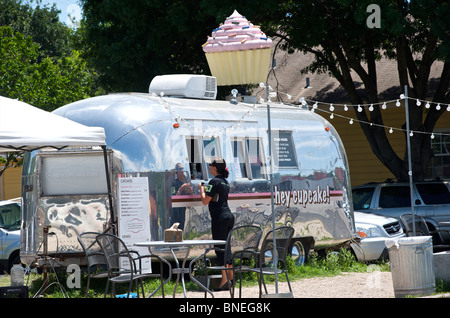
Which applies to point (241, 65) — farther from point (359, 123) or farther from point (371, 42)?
point (359, 123)

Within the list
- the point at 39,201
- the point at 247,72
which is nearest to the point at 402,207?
the point at 247,72

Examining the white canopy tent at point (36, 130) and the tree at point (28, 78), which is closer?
the white canopy tent at point (36, 130)

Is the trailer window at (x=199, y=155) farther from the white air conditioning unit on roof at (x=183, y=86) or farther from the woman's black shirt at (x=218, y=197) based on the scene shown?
the white air conditioning unit on roof at (x=183, y=86)

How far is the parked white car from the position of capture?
45.4 feet

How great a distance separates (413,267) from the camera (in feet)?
30.7

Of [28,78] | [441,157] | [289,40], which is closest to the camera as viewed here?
[289,40]

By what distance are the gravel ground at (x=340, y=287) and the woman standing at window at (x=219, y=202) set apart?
55 cm

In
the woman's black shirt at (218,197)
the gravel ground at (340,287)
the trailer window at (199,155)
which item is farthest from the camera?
the trailer window at (199,155)

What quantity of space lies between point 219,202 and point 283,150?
7.81 feet

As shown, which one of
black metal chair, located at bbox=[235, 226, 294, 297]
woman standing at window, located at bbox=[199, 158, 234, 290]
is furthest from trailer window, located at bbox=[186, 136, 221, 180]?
black metal chair, located at bbox=[235, 226, 294, 297]

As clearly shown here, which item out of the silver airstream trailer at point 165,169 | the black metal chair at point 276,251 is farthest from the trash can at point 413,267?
the silver airstream trailer at point 165,169

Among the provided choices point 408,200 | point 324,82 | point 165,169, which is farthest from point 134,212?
point 324,82

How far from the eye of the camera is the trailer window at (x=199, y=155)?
1127 cm

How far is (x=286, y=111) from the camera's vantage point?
1317 cm
